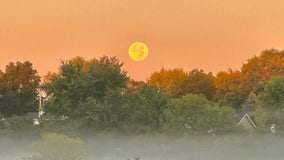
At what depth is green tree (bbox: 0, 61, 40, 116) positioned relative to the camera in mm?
45938

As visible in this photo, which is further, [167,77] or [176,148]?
[167,77]

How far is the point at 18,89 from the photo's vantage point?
50.2 metres

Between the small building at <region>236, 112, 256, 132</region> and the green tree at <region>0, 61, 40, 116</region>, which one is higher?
the green tree at <region>0, 61, 40, 116</region>

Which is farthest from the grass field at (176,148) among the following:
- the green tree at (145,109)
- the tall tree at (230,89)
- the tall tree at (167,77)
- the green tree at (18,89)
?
the tall tree at (167,77)

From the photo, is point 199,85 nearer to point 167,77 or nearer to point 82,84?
point 167,77

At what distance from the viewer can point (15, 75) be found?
175 feet

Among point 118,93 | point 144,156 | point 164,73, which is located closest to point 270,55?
point 164,73

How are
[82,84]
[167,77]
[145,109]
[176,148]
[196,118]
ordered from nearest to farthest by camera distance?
[176,148], [196,118], [145,109], [82,84], [167,77]

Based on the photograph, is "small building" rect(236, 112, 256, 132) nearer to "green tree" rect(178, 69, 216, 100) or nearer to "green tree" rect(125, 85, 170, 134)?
"green tree" rect(125, 85, 170, 134)

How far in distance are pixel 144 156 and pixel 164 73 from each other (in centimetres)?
3149

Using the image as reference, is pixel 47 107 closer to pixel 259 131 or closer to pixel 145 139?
pixel 145 139

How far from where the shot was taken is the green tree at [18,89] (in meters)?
45.9

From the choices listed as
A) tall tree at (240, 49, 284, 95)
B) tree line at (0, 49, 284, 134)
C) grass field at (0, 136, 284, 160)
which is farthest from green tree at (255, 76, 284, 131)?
tall tree at (240, 49, 284, 95)

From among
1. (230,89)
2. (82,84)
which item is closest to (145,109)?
(82,84)
